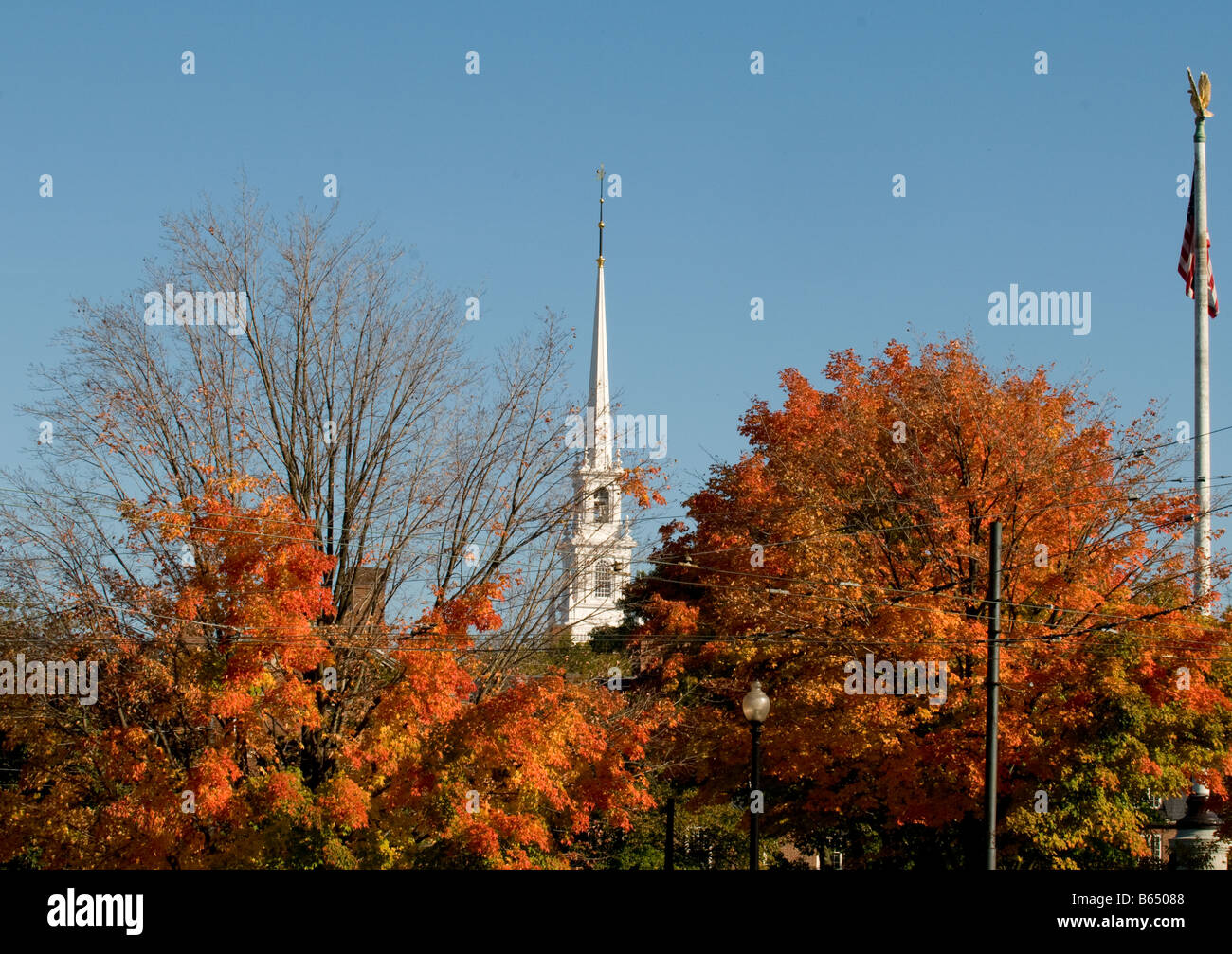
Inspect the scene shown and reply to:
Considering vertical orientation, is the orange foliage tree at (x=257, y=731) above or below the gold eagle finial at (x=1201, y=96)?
below

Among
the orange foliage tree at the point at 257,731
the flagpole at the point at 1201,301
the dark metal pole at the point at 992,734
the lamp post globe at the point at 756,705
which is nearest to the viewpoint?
the dark metal pole at the point at 992,734

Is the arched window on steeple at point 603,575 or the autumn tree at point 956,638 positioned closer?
the autumn tree at point 956,638

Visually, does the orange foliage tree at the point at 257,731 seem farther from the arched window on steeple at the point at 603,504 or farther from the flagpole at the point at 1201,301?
the flagpole at the point at 1201,301

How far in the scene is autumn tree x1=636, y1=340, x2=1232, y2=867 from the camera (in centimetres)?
2427

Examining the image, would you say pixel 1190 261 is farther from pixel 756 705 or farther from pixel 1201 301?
pixel 756 705

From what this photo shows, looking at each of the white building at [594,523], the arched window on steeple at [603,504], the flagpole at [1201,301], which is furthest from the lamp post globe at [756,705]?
the flagpole at [1201,301]

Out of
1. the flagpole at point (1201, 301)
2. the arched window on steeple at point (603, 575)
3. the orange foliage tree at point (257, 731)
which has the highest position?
the flagpole at point (1201, 301)

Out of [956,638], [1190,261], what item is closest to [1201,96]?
[1190,261]

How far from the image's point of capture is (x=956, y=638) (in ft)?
85.7

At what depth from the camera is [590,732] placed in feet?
82.2

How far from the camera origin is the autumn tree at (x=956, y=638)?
24.3 m

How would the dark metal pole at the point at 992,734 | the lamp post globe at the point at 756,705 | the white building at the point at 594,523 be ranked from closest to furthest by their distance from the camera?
the dark metal pole at the point at 992,734 → the lamp post globe at the point at 756,705 → the white building at the point at 594,523

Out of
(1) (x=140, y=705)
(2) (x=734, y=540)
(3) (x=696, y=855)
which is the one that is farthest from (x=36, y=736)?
(3) (x=696, y=855)

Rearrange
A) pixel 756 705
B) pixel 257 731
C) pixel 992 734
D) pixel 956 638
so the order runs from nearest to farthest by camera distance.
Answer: pixel 756 705, pixel 992 734, pixel 257 731, pixel 956 638
